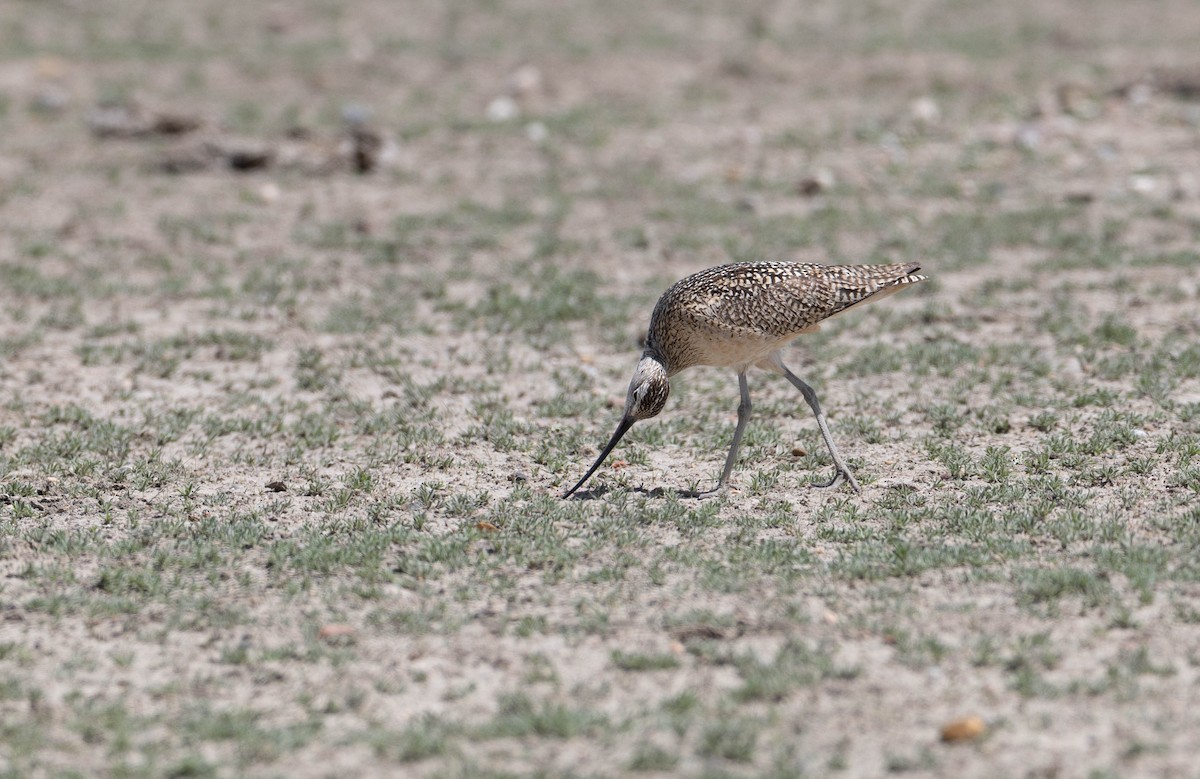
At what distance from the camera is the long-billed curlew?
22.7ft

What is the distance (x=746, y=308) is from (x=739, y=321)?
9 centimetres

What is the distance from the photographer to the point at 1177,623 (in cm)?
546

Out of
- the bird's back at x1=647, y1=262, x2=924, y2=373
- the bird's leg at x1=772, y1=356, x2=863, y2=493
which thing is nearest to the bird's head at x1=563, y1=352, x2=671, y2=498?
the bird's back at x1=647, y1=262, x2=924, y2=373

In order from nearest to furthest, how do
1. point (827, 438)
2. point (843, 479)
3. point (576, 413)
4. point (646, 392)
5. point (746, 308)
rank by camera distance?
point (646, 392)
point (746, 308)
point (827, 438)
point (843, 479)
point (576, 413)

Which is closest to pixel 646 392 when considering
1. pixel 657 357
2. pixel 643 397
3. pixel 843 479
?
pixel 643 397

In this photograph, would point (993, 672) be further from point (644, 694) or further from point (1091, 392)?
point (1091, 392)

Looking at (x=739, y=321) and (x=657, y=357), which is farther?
(x=657, y=357)

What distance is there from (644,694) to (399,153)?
9096 mm

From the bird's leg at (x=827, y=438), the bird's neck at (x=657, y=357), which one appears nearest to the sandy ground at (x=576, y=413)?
the bird's leg at (x=827, y=438)

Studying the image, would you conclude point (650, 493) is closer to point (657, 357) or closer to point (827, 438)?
point (657, 357)

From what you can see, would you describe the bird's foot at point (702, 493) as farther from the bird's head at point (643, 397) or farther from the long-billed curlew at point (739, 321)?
the bird's head at point (643, 397)

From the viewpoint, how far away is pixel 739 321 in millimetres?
6938

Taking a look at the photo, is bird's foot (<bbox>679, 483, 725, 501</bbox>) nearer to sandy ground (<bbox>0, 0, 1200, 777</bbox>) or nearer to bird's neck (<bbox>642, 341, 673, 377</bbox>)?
sandy ground (<bbox>0, 0, 1200, 777</bbox>)

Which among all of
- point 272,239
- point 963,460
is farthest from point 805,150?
point 963,460
